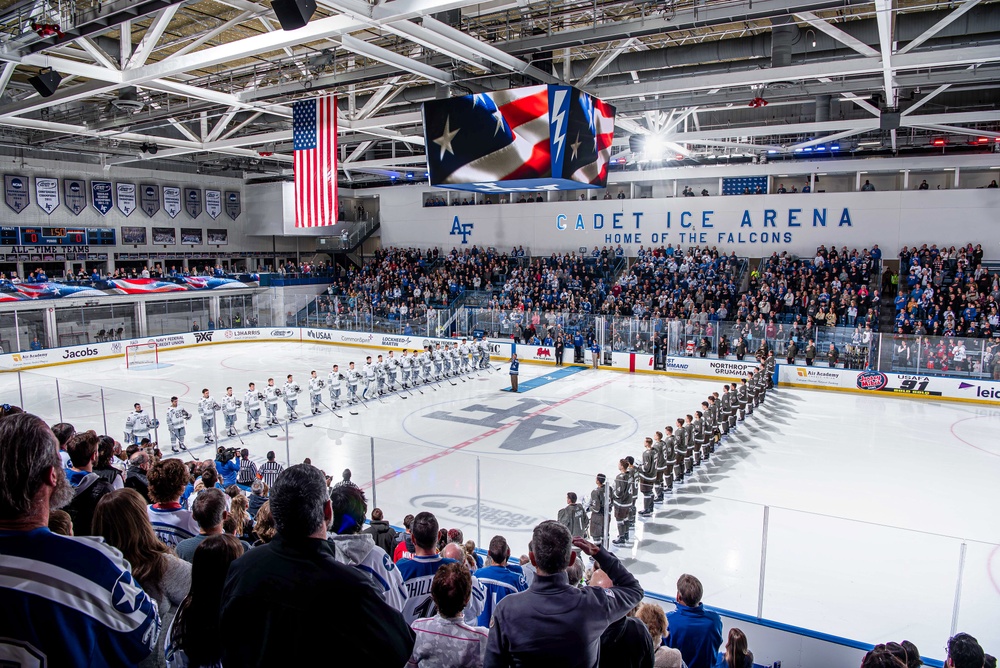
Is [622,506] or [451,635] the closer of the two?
[451,635]

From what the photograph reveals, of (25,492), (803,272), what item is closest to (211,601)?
(25,492)

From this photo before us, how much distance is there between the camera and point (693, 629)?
4055mm

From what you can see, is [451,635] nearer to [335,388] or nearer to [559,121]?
[559,121]

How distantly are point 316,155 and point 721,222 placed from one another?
68.0ft

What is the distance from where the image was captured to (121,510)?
8.46 feet

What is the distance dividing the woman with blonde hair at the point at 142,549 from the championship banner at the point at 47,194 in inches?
1362

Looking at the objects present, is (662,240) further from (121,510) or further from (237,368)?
(121,510)

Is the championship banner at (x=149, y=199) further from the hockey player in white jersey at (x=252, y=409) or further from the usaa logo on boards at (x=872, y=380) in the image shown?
the usaa logo on boards at (x=872, y=380)

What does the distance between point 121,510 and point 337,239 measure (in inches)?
1625

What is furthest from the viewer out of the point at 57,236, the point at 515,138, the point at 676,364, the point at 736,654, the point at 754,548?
the point at 57,236

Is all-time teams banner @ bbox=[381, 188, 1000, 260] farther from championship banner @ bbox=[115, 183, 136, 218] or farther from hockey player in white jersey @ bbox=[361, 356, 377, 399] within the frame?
hockey player in white jersey @ bbox=[361, 356, 377, 399]

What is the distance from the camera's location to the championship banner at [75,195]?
31.7 meters

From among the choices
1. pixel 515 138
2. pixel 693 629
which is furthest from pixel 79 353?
pixel 693 629

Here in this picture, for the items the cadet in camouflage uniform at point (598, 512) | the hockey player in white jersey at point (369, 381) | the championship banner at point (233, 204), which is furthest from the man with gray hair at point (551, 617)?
the championship banner at point (233, 204)
